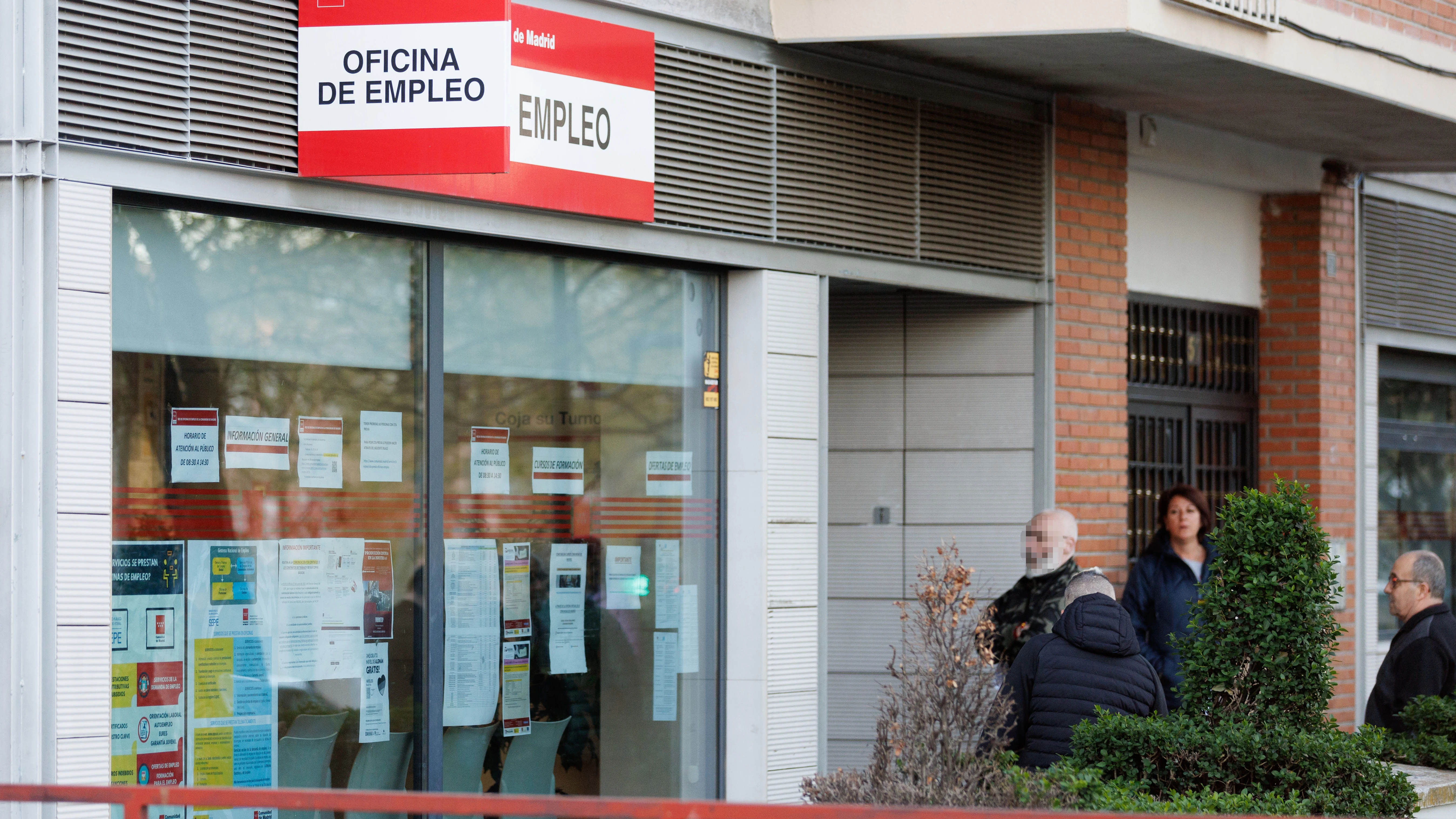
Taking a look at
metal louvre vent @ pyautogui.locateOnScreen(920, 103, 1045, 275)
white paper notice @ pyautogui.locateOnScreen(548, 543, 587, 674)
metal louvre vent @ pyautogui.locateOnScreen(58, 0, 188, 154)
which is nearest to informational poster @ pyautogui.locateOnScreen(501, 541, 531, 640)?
white paper notice @ pyautogui.locateOnScreen(548, 543, 587, 674)

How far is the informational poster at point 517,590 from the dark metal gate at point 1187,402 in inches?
162

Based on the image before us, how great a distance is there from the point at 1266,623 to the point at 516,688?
309 cm

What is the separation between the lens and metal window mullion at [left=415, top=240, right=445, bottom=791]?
657 centimetres

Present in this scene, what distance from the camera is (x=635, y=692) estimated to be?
748 centimetres

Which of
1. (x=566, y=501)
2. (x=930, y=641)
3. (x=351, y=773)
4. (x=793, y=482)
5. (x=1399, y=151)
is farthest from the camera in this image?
(x=1399, y=151)

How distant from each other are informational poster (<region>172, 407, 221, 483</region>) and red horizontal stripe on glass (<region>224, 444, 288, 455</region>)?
66 mm

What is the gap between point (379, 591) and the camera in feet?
21.1

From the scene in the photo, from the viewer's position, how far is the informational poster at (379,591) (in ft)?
21.0

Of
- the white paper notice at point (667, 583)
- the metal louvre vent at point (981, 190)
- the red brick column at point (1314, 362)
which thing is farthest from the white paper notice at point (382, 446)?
the red brick column at point (1314, 362)

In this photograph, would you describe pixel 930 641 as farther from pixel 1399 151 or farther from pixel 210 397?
pixel 1399 151

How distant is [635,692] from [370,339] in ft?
7.00

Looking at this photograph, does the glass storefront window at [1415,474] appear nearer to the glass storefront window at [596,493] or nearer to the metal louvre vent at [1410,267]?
the metal louvre vent at [1410,267]

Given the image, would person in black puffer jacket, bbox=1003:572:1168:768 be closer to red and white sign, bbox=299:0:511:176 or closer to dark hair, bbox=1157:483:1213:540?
red and white sign, bbox=299:0:511:176

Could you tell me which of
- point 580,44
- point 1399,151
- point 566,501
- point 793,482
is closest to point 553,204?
point 580,44
